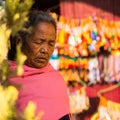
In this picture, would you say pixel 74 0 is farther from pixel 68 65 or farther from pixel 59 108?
pixel 59 108

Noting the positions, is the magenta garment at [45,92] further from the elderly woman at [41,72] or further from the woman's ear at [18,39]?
the woman's ear at [18,39]

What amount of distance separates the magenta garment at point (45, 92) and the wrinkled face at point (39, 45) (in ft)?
0.13

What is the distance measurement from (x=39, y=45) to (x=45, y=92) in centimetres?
20

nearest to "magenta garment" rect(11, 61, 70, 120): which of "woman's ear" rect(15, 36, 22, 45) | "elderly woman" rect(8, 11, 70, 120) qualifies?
"elderly woman" rect(8, 11, 70, 120)

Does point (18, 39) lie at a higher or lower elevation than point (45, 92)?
higher

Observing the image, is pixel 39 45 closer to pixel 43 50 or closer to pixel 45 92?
pixel 43 50

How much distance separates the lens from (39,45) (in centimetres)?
183

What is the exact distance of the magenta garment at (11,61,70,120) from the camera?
5.70 feet

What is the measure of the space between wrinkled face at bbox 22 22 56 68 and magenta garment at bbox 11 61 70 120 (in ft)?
0.13

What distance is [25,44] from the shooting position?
187cm

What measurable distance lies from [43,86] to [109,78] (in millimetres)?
3889

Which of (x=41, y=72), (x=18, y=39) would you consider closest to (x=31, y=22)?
(x=18, y=39)

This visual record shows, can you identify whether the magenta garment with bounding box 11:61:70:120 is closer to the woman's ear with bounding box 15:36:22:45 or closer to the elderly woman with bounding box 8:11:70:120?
the elderly woman with bounding box 8:11:70:120

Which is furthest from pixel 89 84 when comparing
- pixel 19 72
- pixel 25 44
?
pixel 19 72
